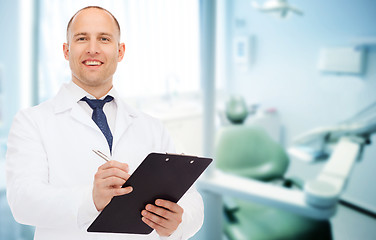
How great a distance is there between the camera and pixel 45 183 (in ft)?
2.08

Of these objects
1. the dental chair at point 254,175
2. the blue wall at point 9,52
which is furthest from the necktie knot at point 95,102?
the blue wall at point 9,52

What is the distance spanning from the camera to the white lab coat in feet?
1.99

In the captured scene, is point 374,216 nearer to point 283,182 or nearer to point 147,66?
point 283,182

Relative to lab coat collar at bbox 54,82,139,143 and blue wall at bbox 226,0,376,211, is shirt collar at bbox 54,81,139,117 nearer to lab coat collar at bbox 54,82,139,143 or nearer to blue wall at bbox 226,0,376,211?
lab coat collar at bbox 54,82,139,143

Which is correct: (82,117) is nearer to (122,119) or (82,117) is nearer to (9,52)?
(122,119)

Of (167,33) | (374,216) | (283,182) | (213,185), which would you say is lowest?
(374,216)

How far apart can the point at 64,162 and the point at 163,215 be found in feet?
0.76

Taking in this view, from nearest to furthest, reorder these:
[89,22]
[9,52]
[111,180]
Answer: [111,180]
[89,22]
[9,52]

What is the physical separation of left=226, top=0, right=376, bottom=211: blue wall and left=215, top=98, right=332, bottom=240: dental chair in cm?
63

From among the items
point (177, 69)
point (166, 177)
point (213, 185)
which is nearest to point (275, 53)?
point (177, 69)

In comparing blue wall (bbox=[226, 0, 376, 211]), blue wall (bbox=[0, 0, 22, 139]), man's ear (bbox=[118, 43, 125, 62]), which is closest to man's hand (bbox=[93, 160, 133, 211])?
man's ear (bbox=[118, 43, 125, 62])

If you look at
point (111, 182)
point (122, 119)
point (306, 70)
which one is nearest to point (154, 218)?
point (111, 182)

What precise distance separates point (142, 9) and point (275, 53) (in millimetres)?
1349

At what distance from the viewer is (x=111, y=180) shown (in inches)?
22.0
